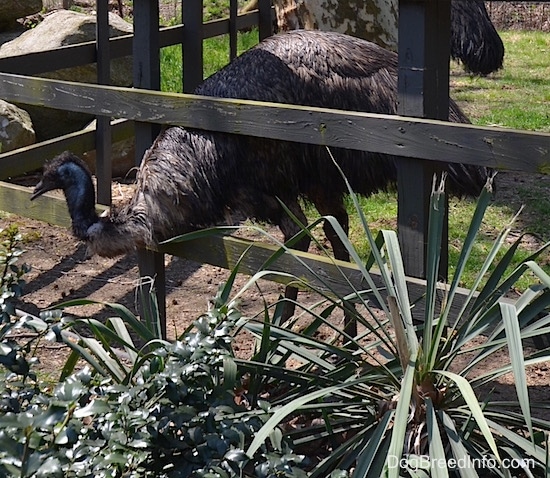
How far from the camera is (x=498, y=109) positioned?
31.4 feet

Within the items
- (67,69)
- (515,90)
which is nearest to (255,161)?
(67,69)

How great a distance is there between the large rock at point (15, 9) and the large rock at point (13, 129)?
184cm

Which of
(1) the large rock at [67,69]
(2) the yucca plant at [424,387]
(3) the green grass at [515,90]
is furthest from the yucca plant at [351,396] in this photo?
(3) the green grass at [515,90]

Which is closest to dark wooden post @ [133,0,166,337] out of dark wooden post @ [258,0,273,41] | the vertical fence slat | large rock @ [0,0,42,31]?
the vertical fence slat

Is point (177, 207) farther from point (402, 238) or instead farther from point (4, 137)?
point (4, 137)

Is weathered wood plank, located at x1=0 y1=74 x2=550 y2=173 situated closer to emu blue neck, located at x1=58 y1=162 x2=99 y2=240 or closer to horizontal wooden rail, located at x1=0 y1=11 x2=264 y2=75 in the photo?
emu blue neck, located at x1=58 y1=162 x2=99 y2=240

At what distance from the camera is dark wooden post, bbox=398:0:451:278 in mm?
3445

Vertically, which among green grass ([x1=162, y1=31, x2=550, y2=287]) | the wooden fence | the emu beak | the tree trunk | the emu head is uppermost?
the tree trunk

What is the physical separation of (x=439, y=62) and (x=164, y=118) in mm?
1302

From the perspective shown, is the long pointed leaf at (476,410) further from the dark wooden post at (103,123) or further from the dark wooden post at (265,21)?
the dark wooden post at (265,21)

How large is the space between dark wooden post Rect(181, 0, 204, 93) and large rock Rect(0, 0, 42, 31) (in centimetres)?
301

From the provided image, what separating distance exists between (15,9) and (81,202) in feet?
16.4

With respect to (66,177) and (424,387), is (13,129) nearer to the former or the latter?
(66,177)

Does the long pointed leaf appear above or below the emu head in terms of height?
below
